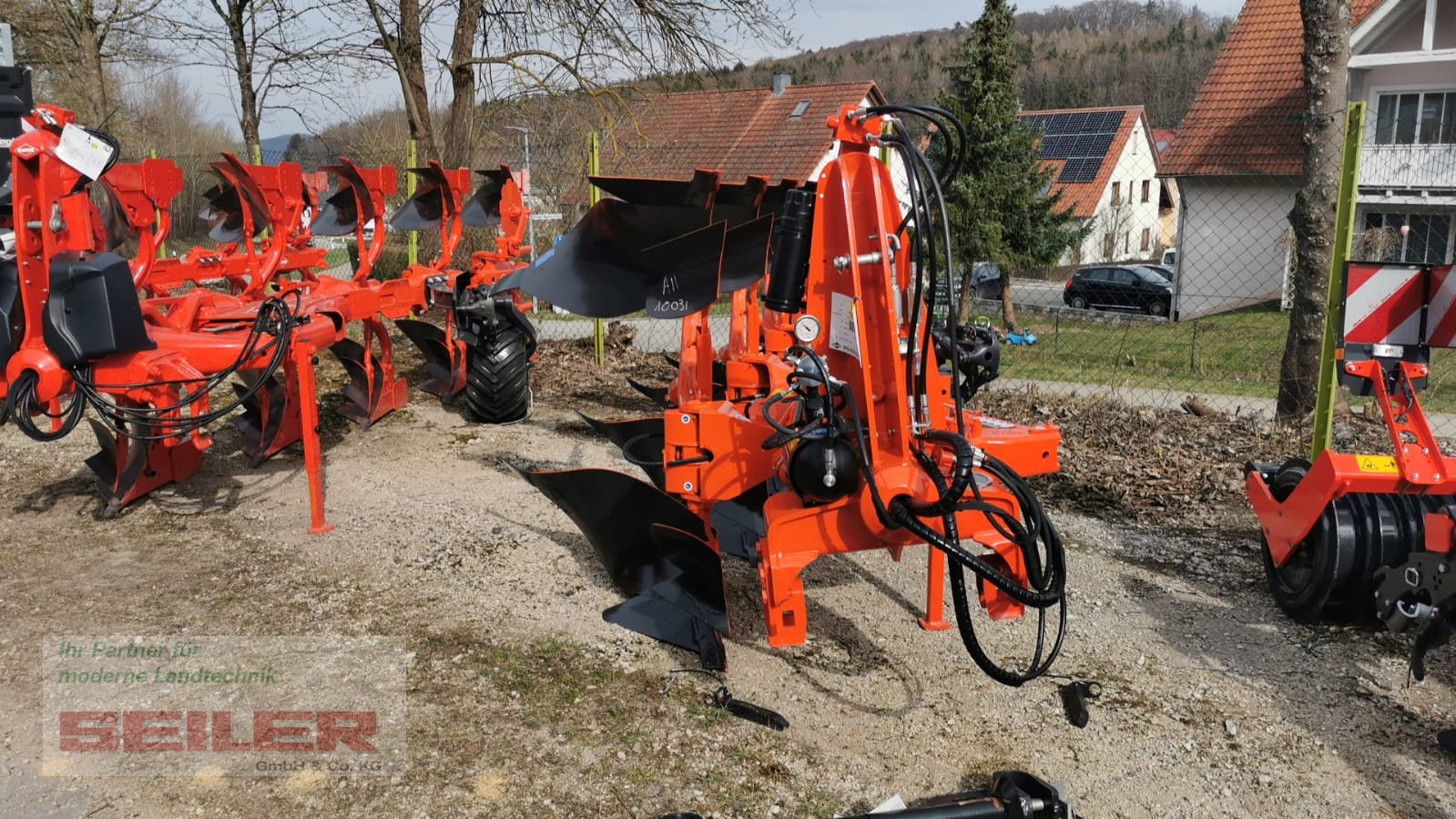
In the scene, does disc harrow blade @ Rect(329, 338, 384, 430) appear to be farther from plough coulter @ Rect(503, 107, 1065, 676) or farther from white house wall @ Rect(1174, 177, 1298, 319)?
white house wall @ Rect(1174, 177, 1298, 319)

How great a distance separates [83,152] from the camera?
4426 mm

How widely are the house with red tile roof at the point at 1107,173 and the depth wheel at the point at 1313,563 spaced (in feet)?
100

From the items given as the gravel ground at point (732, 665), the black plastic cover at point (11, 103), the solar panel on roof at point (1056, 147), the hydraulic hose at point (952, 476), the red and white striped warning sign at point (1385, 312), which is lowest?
the gravel ground at point (732, 665)

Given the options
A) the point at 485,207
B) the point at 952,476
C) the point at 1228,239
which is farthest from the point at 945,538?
the point at 1228,239

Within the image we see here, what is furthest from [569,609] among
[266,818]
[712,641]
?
[266,818]

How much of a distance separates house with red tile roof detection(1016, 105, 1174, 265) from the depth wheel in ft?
100

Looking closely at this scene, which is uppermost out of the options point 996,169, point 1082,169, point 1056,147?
point 1056,147

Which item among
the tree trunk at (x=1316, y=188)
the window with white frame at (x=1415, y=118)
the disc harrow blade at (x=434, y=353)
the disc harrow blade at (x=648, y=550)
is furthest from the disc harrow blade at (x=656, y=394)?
the window with white frame at (x=1415, y=118)

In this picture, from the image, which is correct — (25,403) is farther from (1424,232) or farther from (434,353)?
(1424,232)

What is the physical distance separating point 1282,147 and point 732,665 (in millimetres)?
23148

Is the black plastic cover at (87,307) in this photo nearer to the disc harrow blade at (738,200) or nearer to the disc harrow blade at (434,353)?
the disc harrow blade at (738,200)

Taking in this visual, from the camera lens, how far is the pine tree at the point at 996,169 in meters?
21.4

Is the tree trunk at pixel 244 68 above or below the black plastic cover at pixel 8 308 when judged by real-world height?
above

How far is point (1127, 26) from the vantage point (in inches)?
3430
